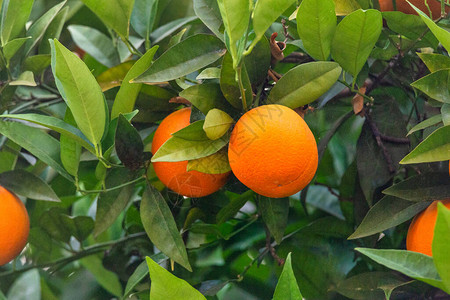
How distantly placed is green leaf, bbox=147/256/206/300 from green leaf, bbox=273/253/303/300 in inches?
3.5

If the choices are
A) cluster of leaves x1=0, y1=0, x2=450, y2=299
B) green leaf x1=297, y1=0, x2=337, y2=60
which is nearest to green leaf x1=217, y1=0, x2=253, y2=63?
cluster of leaves x1=0, y1=0, x2=450, y2=299

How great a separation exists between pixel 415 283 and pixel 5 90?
69 cm

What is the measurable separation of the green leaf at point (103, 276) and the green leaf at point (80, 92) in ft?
1.23

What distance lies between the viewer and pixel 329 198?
113cm

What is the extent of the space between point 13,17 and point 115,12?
6.5 inches

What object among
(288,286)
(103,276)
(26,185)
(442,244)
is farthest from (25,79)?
(442,244)

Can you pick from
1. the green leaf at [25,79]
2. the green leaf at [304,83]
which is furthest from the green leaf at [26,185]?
the green leaf at [304,83]

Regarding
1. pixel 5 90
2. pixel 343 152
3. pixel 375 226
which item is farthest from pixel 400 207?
pixel 5 90

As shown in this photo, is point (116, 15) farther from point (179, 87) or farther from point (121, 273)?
point (121, 273)

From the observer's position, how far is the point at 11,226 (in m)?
0.84

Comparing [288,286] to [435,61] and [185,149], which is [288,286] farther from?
A: [435,61]

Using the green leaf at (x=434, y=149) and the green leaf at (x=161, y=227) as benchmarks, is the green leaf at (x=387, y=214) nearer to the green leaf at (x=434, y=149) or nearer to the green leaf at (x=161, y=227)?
the green leaf at (x=434, y=149)

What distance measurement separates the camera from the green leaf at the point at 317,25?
2.35 feet

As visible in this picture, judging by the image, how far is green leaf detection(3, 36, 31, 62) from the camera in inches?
33.7
